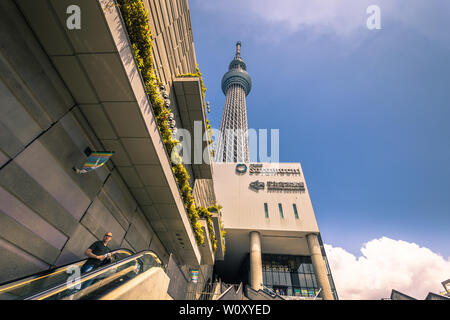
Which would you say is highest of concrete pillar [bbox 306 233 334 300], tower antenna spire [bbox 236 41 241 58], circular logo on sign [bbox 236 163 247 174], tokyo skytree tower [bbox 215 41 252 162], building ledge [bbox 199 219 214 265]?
tower antenna spire [bbox 236 41 241 58]

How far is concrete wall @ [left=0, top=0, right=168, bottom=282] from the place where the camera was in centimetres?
402

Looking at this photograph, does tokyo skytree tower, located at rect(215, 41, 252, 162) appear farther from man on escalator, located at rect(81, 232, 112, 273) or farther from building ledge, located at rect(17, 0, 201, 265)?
man on escalator, located at rect(81, 232, 112, 273)

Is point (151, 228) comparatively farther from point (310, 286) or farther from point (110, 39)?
point (310, 286)

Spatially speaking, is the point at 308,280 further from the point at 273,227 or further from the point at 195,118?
the point at 195,118

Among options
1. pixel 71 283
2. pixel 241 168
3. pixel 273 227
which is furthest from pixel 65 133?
pixel 241 168

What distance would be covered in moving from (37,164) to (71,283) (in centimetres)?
292

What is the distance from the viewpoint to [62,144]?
516 cm

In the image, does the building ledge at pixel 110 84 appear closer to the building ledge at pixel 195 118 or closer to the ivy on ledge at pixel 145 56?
the ivy on ledge at pixel 145 56

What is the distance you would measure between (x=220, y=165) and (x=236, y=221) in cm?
959

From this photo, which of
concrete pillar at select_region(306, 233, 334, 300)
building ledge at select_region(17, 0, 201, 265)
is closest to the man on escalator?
building ledge at select_region(17, 0, 201, 265)

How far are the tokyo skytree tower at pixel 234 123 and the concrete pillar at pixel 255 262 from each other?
43.7 metres

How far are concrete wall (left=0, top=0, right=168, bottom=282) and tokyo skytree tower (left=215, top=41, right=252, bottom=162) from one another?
60716 mm
